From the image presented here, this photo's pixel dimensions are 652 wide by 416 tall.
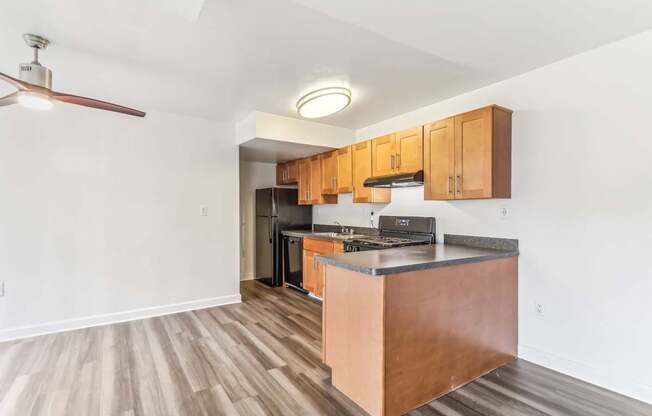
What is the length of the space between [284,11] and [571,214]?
2473 mm

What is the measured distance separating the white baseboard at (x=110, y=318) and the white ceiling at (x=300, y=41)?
2.31 meters

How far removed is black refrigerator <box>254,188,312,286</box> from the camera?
4.98 metres

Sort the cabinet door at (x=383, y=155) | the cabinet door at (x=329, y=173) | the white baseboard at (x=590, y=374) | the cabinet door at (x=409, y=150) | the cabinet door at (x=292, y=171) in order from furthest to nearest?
the cabinet door at (x=292, y=171) < the cabinet door at (x=329, y=173) < the cabinet door at (x=383, y=155) < the cabinet door at (x=409, y=150) < the white baseboard at (x=590, y=374)

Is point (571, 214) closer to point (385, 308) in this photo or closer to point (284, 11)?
point (385, 308)

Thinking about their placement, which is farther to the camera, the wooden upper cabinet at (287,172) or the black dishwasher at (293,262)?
the wooden upper cabinet at (287,172)

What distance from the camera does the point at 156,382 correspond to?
2.28 meters

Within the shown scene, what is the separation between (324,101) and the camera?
114 inches

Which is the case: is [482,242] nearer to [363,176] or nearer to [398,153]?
[398,153]

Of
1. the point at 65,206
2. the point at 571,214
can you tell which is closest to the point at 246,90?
the point at 65,206

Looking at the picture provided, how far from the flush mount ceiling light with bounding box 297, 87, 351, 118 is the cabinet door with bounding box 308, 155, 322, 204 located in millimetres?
1623

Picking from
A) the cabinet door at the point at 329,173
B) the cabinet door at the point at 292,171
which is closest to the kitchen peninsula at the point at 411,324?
the cabinet door at the point at 329,173

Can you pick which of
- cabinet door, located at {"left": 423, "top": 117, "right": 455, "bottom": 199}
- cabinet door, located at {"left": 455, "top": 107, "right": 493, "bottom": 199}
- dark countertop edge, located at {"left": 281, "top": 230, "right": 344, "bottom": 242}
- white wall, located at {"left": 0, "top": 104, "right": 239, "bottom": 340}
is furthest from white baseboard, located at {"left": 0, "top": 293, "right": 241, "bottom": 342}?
cabinet door, located at {"left": 455, "top": 107, "right": 493, "bottom": 199}

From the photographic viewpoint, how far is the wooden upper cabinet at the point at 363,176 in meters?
3.88

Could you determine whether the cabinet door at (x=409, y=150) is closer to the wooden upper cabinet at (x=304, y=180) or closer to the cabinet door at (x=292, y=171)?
the wooden upper cabinet at (x=304, y=180)
